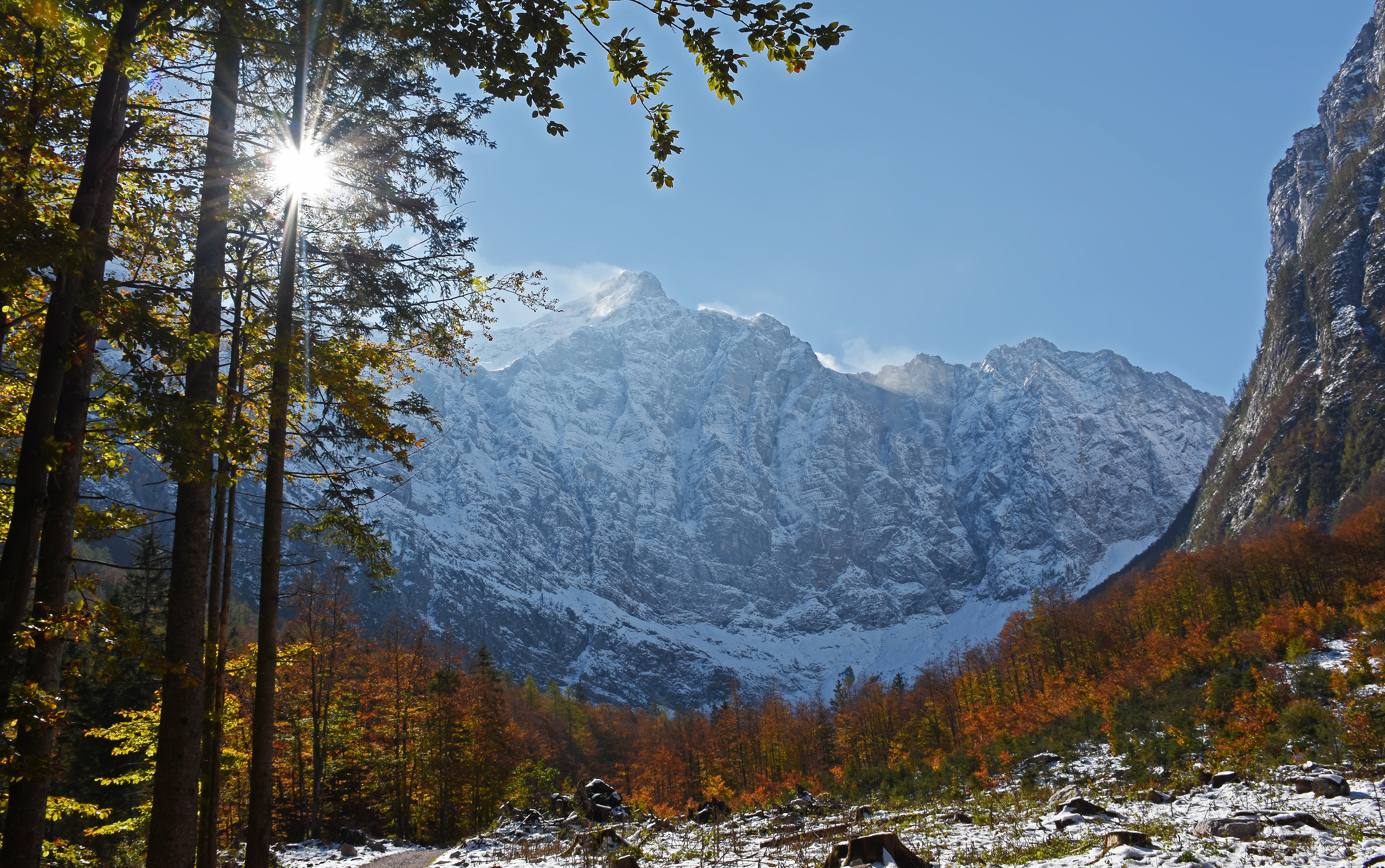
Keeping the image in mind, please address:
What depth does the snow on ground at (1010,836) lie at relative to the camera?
8297 millimetres

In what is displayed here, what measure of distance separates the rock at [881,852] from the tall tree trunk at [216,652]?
26.8 feet

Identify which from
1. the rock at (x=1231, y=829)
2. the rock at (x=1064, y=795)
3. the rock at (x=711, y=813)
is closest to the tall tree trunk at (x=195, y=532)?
the rock at (x=1231, y=829)

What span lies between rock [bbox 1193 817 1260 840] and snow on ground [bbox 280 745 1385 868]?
0.29 ft

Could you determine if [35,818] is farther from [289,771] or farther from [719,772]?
[719,772]

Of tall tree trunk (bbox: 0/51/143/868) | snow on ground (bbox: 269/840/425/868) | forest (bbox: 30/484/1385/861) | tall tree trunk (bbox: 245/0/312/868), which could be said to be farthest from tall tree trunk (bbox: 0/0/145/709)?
snow on ground (bbox: 269/840/425/868)

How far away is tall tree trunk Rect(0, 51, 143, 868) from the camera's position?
5.38 m

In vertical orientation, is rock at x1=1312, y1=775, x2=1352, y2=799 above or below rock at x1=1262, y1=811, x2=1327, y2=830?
below

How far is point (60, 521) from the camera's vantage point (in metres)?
6.07

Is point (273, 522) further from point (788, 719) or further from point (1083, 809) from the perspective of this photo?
point (788, 719)

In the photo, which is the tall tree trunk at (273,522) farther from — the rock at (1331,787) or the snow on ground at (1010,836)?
the rock at (1331,787)

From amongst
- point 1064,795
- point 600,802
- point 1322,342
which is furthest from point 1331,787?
point 1322,342

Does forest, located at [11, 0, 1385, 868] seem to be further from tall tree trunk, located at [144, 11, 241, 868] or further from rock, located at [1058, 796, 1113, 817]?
rock, located at [1058, 796, 1113, 817]

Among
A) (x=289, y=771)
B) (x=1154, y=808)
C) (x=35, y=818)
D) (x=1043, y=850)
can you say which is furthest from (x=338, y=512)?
(x=289, y=771)

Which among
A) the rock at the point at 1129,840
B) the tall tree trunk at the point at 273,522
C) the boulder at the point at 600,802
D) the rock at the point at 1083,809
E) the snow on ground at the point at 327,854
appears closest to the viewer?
the tall tree trunk at the point at 273,522
